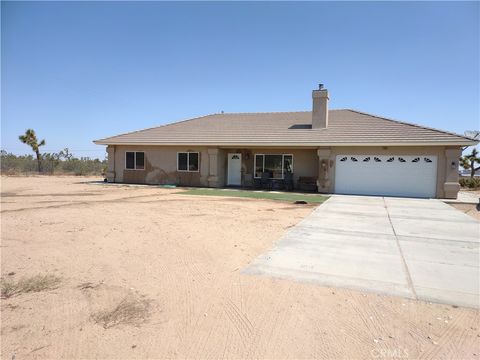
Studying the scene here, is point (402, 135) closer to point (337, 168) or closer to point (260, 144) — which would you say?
point (337, 168)

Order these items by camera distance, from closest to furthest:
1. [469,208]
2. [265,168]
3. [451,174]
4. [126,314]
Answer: [126,314] → [469,208] → [451,174] → [265,168]

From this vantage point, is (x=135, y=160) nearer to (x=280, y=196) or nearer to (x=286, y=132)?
(x=286, y=132)

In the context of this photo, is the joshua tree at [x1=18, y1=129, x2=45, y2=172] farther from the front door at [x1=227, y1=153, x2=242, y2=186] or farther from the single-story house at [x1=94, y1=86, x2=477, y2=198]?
the front door at [x1=227, y1=153, x2=242, y2=186]

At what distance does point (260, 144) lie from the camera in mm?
18906

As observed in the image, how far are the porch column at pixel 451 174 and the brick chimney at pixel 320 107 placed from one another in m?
6.42

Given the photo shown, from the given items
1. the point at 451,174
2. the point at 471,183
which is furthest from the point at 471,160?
the point at 451,174

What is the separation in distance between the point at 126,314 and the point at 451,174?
16.8 meters

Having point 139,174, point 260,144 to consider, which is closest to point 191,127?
point 139,174

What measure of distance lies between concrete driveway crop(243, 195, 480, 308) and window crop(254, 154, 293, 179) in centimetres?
1018

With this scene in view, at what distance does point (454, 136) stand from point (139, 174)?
59.2ft

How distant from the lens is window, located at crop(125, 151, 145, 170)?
73.7ft

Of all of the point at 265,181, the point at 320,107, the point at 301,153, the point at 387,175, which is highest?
the point at 320,107

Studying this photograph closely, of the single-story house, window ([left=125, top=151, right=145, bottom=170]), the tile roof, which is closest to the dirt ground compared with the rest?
the single-story house

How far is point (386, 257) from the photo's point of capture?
19.5 feet
